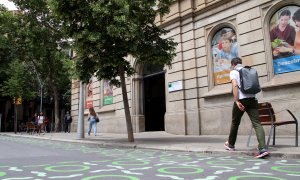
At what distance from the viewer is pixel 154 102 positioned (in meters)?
20.0

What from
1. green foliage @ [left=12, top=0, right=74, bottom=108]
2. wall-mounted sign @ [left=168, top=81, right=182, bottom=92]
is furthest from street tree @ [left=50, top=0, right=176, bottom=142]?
green foliage @ [left=12, top=0, right=74, bottom=108]

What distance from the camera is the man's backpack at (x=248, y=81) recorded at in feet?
22.4

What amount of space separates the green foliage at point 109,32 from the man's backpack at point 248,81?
454 centimetres

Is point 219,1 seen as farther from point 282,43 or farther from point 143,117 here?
point 143,117

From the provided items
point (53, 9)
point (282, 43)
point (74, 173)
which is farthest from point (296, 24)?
point (74, 173)

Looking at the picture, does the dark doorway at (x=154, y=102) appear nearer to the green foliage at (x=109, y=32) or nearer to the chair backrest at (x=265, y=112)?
the green foliage at (x=109, y=32)

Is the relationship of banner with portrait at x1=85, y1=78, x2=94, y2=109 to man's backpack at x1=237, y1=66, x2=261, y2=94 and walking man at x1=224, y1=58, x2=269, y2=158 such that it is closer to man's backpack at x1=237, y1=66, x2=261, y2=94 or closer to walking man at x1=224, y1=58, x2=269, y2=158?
walking man at x1=224, y1=58, x2=269, y2=158

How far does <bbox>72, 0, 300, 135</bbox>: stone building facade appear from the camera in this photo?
488 inches

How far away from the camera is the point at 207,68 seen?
50.0ft

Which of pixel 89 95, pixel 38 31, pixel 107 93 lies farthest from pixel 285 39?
pixel 38 31

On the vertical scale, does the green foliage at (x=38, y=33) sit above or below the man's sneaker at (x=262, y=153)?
above

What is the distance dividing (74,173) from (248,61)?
10.5 meters

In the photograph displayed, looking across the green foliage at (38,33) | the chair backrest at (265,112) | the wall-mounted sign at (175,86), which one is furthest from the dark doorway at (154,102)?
the chair backrest at (265,112)

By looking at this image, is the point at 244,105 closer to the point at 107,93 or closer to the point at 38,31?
the point at 107,93
